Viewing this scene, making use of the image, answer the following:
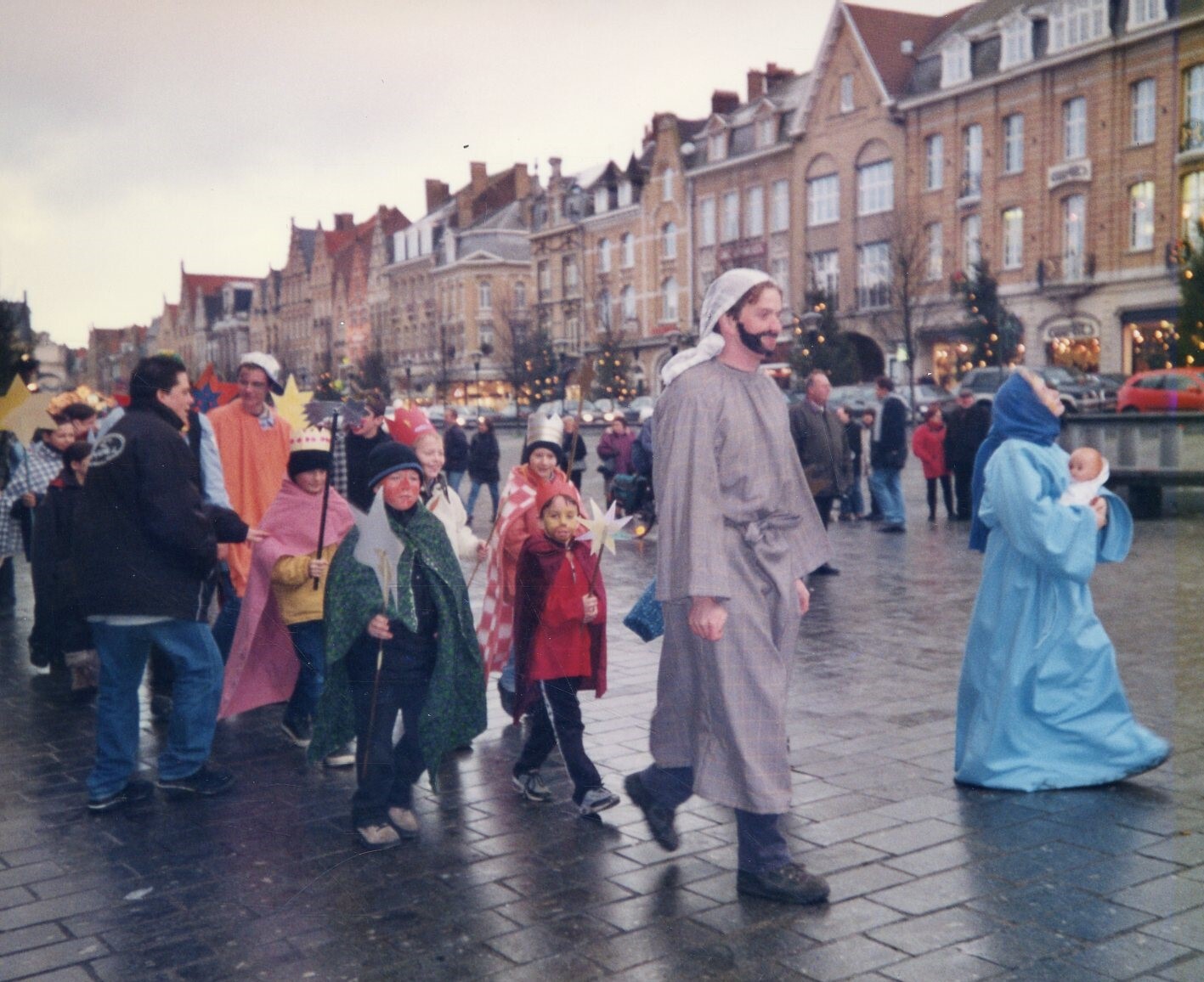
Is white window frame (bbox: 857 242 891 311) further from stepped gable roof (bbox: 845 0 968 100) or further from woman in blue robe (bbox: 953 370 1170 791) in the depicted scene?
woman in blue robe (bbox: 953 370 1170 791)

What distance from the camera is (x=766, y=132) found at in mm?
51000

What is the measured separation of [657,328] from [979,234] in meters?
19.4

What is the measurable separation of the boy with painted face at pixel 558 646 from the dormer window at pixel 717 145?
50.6 metres

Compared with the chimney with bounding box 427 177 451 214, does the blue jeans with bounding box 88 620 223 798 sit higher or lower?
lower

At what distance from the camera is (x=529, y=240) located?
71750 millimetres

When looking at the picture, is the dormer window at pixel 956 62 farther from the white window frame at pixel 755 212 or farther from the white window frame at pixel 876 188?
the white window frame at pixel 755 212

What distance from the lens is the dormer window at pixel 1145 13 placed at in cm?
3553

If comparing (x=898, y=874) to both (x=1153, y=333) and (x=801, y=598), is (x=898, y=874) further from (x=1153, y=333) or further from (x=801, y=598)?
(x=1153, y=333)

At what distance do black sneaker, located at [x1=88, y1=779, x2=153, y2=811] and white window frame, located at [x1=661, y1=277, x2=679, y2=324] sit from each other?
2080 inches

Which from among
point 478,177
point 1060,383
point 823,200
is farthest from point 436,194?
point 1060,383

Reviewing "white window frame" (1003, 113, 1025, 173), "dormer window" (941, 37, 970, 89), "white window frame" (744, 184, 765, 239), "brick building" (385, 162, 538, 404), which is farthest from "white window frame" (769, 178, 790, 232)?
"brick building" (385, 162, 538, 404)

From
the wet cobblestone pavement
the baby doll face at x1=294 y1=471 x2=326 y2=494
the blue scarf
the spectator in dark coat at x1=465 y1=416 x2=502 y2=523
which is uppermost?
the blue scarf

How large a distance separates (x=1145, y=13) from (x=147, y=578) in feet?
123

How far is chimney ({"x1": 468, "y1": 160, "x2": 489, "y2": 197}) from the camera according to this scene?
79500 mm
